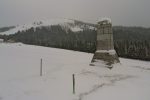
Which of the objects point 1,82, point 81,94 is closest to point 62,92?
point 81,94

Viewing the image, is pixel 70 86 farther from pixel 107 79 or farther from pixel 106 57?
pixel 106 57

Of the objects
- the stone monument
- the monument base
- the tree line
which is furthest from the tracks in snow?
the tree line

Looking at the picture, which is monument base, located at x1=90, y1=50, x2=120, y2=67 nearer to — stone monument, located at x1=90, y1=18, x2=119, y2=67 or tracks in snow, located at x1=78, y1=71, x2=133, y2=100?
stone monument, located at x1=90, y1=18, x2=119, y2=67

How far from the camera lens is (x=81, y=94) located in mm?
6418

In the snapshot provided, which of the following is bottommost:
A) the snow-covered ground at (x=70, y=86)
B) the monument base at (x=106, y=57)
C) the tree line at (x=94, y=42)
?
the snow-covered ground at (x=70, y=86)

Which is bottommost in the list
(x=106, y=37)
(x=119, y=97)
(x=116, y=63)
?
(x=119, y=97)

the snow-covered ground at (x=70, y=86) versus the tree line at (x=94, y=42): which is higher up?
the tree line at (x=94, y=42)

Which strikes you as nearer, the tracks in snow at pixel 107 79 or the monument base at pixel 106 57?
the tracks in snow at pixel 107 79

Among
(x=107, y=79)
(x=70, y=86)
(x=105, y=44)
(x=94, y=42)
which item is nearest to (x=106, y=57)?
(x=105, y=44)

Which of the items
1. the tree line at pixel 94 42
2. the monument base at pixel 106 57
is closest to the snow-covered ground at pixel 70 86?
the monument base at pixel 106 57

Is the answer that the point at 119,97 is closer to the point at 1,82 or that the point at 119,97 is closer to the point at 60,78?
the point at 60,78

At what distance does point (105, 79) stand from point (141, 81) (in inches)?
71.6

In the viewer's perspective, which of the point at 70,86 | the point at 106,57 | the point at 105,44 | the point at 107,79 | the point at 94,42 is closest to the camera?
the point at 70,86

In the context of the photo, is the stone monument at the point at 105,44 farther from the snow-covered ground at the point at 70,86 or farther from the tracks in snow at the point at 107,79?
the tracks in snow at the point at 107,79
